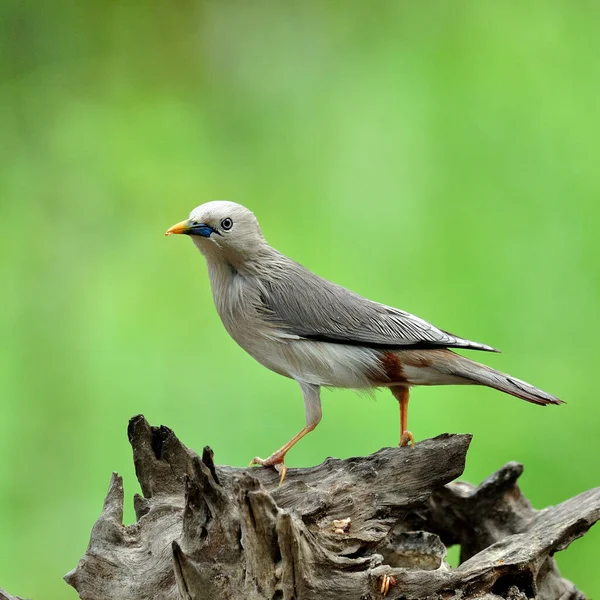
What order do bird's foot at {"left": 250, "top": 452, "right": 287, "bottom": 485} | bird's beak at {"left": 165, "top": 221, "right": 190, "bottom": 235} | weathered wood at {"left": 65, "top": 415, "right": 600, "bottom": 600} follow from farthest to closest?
1. bird's foot at {"left": 250, "top": 452, "right": 287, "bottom": 485}
2. bird's beak at {"left": 165, "top": 221, "right": 190, "bottom": 235}
3. weathered wood at {"left": 65, "top": 415, "right": 600, "bottom": 600}

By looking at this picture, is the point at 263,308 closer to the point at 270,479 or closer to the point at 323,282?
the point at 323,282

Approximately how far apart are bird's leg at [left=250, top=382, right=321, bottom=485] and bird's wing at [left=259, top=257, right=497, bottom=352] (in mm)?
183

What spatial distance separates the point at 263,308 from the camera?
3025 millimetres

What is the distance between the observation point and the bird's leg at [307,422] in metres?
2.97

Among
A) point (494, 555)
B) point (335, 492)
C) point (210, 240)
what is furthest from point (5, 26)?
A: point (494, 555)

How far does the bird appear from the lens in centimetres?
298

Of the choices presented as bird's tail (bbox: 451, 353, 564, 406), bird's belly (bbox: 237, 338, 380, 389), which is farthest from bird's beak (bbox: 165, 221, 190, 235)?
bird's tail (bbox: 451, 353, 564, 406)

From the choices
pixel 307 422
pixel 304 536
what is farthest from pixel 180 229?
pixel 304 536

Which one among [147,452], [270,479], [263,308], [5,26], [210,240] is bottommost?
[270,479]

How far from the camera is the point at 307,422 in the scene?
3043mm

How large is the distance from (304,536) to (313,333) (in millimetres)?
778

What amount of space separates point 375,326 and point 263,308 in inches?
15.1

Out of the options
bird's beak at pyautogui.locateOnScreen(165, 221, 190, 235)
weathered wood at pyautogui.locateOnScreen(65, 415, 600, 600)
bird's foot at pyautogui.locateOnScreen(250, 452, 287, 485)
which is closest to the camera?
weathered wood at pyautogui.locateOnScreen(65, 415, 600, 600)

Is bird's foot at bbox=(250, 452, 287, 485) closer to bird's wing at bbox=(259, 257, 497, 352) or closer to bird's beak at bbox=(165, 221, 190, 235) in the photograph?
bird's wing at bbox=(259, 257, 497, 352)
